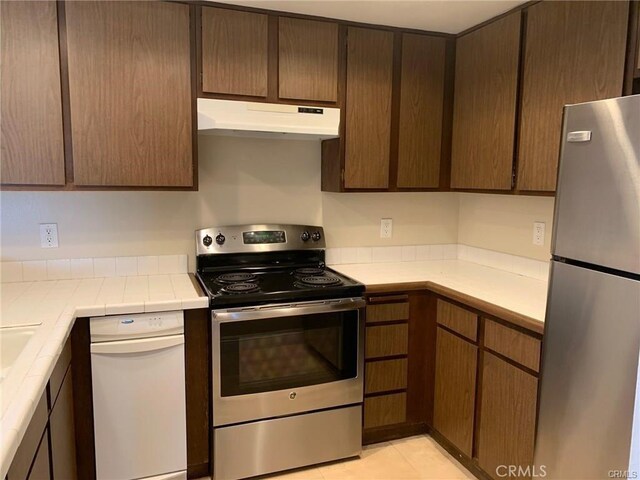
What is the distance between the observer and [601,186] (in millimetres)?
1436

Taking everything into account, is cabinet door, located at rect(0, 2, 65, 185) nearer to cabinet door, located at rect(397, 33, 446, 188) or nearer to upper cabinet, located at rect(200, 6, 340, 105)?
upper cabinet, located at rect(200, 6, 340, 105)

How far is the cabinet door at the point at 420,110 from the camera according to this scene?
2.72 metres

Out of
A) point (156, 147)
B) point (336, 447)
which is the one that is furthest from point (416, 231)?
point (156, 147)

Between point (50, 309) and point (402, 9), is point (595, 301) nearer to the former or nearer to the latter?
point (402, 9)

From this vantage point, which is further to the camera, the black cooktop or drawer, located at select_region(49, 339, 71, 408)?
the black cooktop

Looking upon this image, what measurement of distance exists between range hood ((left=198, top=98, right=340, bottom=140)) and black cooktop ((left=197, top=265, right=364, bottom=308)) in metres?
0.76

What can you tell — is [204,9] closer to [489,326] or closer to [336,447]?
[489,326]

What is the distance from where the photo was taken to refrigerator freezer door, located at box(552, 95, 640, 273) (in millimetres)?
1343

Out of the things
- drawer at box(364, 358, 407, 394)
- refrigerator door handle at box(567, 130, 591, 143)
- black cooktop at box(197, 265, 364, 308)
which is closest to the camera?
refrigerator door handle at box(567, 130, 591, 143)

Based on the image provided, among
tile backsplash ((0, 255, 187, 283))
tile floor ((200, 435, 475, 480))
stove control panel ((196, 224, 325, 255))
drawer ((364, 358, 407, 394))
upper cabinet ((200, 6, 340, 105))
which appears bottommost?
tile floor ((200, 435, 475, 480))

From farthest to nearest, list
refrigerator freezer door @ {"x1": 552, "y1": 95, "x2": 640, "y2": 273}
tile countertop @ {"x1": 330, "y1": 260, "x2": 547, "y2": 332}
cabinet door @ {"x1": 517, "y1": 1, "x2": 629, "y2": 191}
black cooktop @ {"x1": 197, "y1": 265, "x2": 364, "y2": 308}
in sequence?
black cooktop @ {"x1": 197, "y1": 265, "x2": 364, "y2": 308}, tile countertop @ {"x1": 330, "y1": 260, "x2": 547, "y2": 332}, cabinet door @ {"x1": 517, "y1": 1, "x2": 629, "y2": 191}, refrigerator freezer door @ {"x1": 552, "y1": 95, "x2": 640, "y2": 273}

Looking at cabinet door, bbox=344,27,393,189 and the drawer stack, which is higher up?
cabinet door, bbox=344,27,393,189

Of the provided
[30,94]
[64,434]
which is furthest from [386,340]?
[30,94]

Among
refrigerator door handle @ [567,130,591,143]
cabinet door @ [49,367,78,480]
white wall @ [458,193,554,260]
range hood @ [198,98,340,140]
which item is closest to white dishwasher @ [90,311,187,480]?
cabinet door @ [49,367,78,480]
